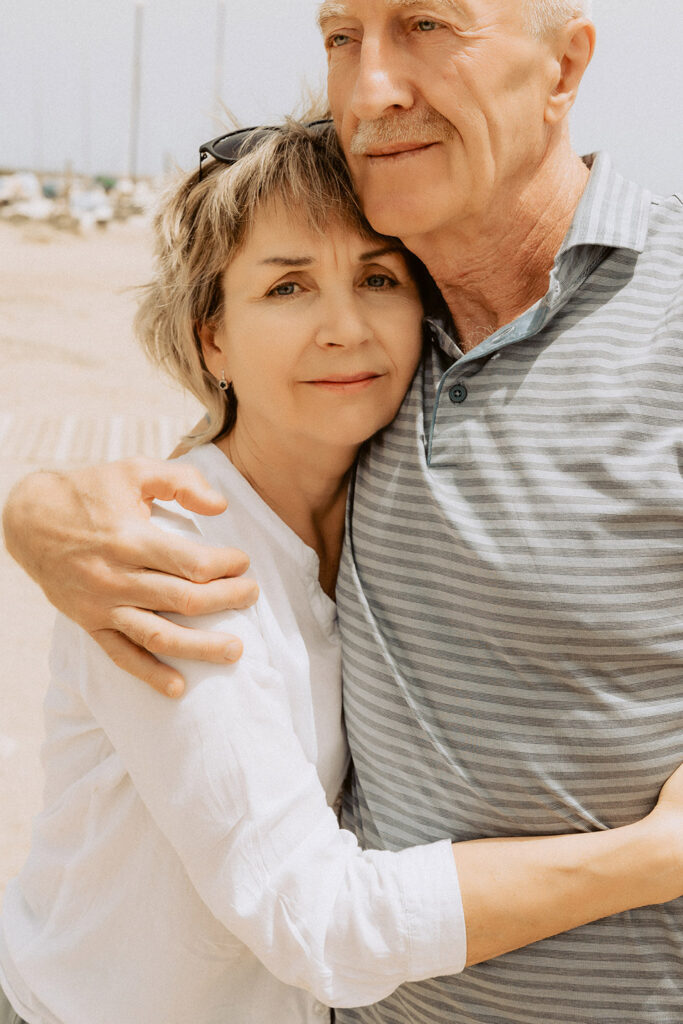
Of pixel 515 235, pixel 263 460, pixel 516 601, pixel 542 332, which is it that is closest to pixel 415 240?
pixel 515 235

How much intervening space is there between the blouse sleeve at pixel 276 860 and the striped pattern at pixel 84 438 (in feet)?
23.0

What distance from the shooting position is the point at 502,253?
2.18 meters

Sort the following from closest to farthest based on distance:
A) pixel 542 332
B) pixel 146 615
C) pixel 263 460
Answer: pixel 146 615 < pixel 542 332 < pixel 263 460

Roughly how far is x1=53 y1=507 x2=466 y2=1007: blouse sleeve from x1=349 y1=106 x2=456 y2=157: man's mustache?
111 centimetres

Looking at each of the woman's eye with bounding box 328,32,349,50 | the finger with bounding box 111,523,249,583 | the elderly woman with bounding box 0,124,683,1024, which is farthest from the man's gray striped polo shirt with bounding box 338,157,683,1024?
the woman's eye with bounding box 328,32,349,50

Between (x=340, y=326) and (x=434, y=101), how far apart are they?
0.49m

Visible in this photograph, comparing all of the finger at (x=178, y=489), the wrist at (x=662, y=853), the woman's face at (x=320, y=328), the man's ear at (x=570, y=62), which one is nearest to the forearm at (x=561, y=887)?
the wrist at (x=662, y=853)

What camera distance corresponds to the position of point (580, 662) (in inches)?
70.3

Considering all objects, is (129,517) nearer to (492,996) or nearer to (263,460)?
(263,460)

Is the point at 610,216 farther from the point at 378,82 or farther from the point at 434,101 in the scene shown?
the point at 378,82

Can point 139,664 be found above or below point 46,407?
above

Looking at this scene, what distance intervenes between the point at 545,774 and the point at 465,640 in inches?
11.0

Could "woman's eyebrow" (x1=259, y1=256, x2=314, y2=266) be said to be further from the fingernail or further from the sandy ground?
the fingernail

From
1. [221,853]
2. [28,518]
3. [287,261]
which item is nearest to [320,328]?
[287,261]
